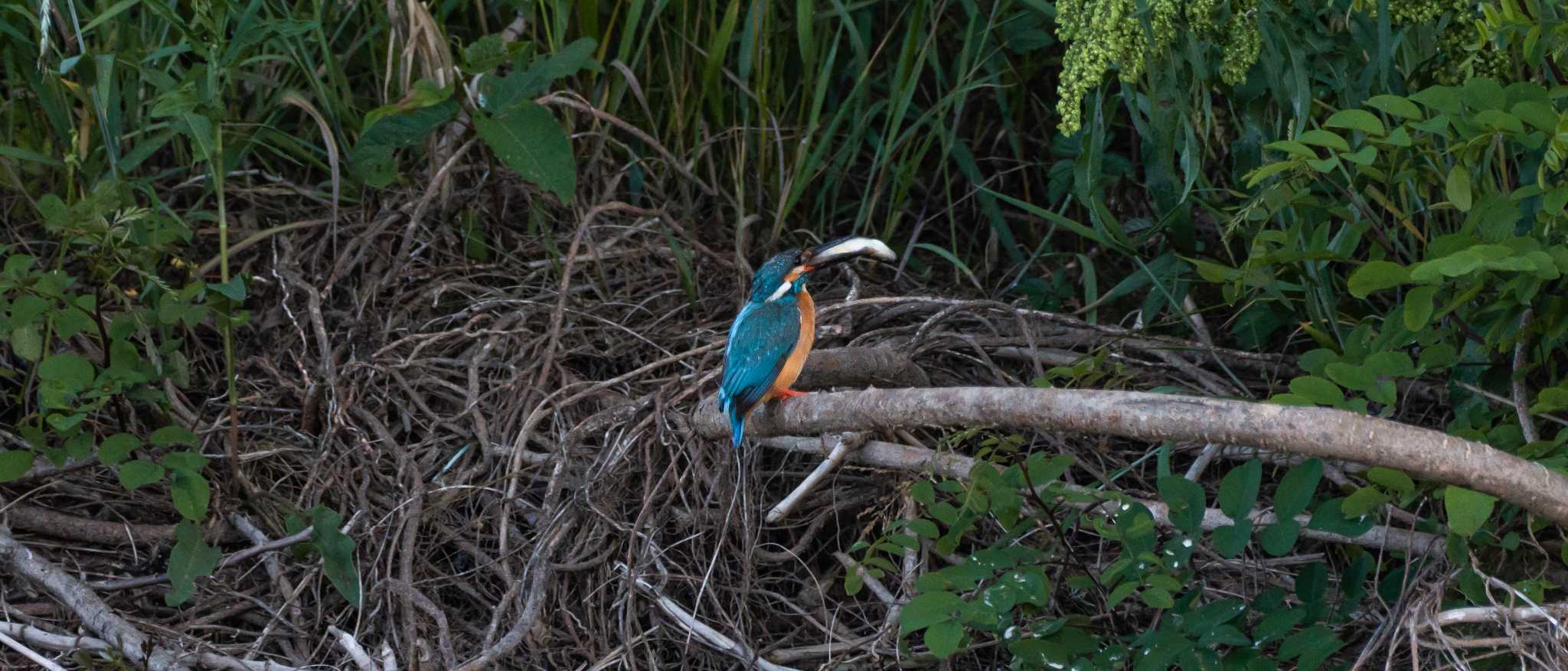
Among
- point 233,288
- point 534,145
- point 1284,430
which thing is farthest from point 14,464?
point 1284,430

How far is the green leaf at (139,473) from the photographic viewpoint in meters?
2.95

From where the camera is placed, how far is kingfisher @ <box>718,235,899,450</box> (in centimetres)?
290

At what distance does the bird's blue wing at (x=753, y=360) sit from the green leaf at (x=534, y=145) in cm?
73

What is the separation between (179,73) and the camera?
3.86 meters

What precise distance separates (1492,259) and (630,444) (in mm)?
1824

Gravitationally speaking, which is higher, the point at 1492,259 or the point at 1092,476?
the point at 1492,259

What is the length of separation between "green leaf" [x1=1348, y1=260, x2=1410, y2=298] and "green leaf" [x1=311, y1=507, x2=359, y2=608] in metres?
2.10

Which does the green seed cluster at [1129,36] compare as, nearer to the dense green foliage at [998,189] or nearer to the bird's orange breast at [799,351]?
the dense green foliage at [998,189]

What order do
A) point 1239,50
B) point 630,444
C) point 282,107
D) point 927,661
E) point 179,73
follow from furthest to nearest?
1. point 282,107
2. point 179,73
3. point 630,444
4. point 927,661
5. point 1239,50

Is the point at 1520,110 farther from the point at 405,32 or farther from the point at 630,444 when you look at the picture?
the point at 405,32

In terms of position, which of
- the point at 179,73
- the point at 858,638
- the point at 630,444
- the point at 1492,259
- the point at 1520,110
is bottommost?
the point at 858,638

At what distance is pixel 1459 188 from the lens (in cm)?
241

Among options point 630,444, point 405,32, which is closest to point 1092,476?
point 630,444

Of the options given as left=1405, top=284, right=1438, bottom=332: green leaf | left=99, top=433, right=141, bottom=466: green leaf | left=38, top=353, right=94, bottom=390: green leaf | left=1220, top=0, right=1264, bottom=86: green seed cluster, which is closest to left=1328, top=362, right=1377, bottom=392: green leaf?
left=1405, top=284, right=1438, bottom=332: green leaf
